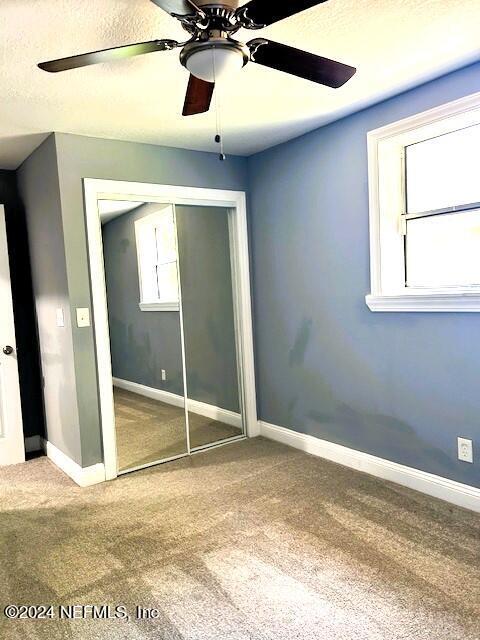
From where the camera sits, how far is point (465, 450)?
252 centimetres

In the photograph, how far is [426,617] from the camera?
5.68ft

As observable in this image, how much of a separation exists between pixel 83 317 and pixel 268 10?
2202 millimetres

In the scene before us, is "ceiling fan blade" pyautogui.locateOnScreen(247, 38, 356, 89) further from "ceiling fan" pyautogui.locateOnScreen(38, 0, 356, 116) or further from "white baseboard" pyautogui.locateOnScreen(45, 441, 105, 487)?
"white baseboard" pyautogui.locateOnScreen(45, 441, 105, 487)

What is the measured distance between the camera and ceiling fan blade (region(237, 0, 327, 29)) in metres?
1.39

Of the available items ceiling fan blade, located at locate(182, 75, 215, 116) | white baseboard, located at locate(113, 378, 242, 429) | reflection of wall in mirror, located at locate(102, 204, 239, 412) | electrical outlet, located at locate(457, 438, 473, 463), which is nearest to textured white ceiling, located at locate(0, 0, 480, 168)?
ceiling fan blade, located at locate(182, 75, 215, 116)

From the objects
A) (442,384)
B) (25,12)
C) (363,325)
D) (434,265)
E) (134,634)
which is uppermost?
(25,12)

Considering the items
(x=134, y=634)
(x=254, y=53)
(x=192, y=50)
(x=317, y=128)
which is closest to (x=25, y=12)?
(x=192, y=50)

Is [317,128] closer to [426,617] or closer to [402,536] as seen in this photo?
[402,536]

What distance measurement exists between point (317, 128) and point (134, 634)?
3.02 metres

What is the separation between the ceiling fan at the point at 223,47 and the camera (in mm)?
1426

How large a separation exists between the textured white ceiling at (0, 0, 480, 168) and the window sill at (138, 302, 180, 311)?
1.17 metres

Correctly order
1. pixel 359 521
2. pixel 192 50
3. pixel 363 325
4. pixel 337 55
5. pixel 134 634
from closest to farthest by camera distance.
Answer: pixel 192 50
pixel 134 634
pixel 337 55
pixel 359 521
pixel 363 325

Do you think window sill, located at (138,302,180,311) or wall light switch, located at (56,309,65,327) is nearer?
wall light switch, located at (56,309,65,327)

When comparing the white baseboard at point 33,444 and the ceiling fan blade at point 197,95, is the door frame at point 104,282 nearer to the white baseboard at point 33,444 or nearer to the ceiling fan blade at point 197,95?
the white baseboard at point 33,444
